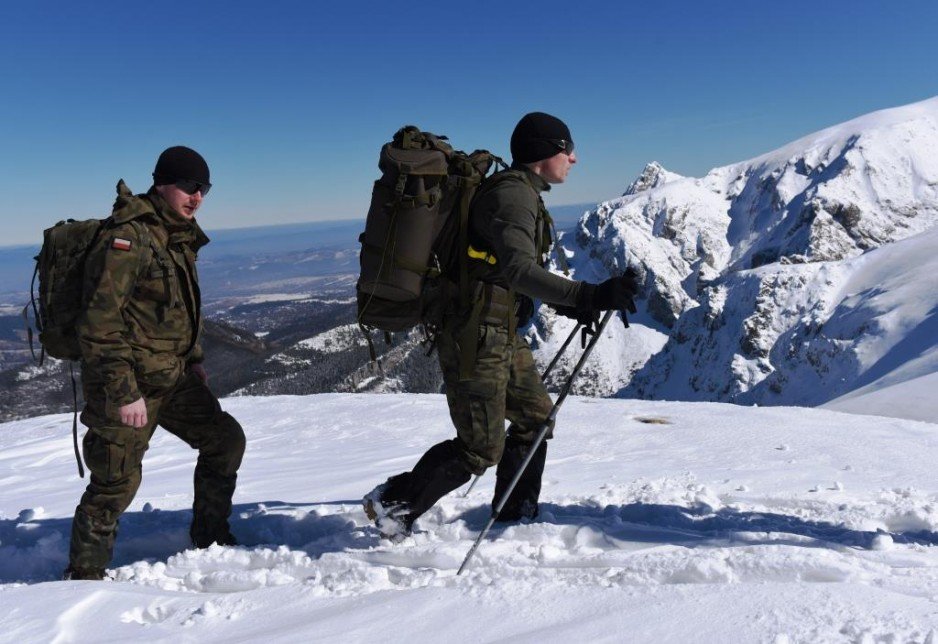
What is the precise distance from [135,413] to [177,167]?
1696 mm

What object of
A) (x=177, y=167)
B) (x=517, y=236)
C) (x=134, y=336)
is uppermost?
(x=177, y=167)

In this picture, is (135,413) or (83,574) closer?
(135,413)

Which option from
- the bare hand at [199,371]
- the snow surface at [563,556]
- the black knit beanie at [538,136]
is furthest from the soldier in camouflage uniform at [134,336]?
the black knit beanie at [538,136]

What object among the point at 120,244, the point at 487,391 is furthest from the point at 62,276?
the point at 487,391

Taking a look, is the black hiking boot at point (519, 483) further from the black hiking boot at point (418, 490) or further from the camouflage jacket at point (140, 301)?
the camouflage jacket at point (140, 301)

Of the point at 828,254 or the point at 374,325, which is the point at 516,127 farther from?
the point at 828,254

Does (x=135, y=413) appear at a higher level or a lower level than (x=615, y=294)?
lower

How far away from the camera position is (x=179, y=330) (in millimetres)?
4617

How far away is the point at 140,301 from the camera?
437 centimetres

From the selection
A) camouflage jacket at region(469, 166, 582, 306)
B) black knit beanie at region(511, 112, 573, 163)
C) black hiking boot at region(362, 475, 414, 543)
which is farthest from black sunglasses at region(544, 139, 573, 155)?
black hiking boot at region(362, 475, 414, 543)

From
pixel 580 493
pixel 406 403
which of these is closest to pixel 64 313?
pixel 580 493

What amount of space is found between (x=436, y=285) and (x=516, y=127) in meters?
1.26

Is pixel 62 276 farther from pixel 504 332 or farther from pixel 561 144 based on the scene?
pixel 561 144

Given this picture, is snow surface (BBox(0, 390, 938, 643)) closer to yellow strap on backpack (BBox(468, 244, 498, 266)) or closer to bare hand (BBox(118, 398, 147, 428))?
bare hand (BBox(118, 398, 147, 428))
